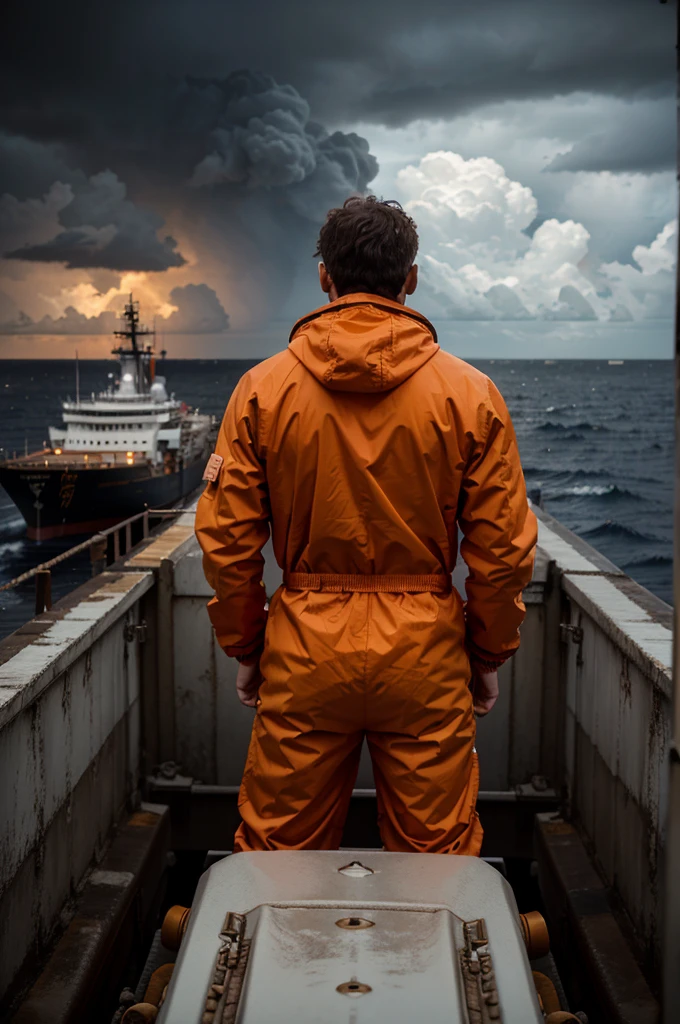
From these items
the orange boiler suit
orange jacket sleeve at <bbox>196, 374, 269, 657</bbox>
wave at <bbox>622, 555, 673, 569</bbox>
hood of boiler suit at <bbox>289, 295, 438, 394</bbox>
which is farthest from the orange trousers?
wave at <bbox>622, 555, 673, 569</bbox>

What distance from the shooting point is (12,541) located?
135 ft

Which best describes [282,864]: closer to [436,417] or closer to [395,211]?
[436,417]

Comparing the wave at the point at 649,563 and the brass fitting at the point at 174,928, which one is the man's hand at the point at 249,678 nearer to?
the brass fitting at the point at 174,928

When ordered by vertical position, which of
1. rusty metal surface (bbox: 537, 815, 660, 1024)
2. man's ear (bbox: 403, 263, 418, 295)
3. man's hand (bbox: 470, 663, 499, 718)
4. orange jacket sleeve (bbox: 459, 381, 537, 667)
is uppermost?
man's ear (bbox: 403, 263, 418, 295)

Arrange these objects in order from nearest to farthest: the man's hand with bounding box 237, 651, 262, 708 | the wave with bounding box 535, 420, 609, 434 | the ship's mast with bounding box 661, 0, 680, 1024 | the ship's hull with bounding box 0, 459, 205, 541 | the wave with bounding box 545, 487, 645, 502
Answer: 1. the ship's mast with bounding box 661, 0, 680, 1024
2. the man's hand with bounding box 237, 651, 262, 708
3. the ship's hull with bounding box 0, 459, 205, 541
4. the wave with bounding box 545, 487, 645, 502
5. the wave with bounding box 535, 420, 609, 434

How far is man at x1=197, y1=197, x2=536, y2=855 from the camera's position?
228 cm

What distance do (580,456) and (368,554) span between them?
7590 centimetres

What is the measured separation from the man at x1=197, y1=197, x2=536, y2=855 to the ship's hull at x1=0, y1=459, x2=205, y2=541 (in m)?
36.6

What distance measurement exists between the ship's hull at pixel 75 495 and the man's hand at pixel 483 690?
36553mm

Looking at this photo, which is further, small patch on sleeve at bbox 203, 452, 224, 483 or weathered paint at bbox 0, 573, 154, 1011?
weathered paint at bbox 0, 573, 154, 1011

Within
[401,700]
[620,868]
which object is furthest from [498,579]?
[620,868]

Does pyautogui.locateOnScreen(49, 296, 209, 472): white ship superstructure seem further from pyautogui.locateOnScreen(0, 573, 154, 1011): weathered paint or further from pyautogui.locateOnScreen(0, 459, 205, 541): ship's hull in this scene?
pyautogui.locateOnScreen(0, 573, 154, 1011): weathered paint

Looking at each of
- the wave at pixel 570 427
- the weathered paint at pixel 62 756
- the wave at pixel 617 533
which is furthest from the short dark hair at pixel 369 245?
the wave at pixel 570 427

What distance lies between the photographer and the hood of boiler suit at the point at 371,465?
2285 mm
